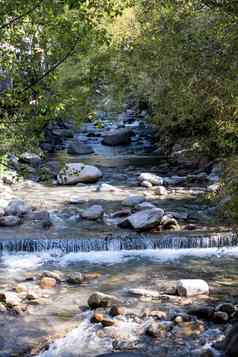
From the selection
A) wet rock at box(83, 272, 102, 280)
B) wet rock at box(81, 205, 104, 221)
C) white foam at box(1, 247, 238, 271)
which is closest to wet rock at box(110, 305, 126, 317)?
wet rock at box(83, 272, 102, 280)

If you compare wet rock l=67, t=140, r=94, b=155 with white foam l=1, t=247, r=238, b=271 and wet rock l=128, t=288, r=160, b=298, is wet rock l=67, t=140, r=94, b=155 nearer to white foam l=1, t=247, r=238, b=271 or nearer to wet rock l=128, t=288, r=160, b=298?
white foam l=1, t=247, r=238, b=271

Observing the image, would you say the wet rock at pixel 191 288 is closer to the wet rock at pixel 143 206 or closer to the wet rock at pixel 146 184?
the wet rock at pixel 143 206

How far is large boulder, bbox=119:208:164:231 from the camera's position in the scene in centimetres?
1341

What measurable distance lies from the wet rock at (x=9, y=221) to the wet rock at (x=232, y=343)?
8.03m

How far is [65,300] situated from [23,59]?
5.11m

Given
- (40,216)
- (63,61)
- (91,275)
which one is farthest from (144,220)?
(63,61)

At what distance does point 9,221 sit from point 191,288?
19.9 ft

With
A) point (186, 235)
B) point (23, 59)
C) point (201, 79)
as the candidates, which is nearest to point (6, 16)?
point (23, 59)

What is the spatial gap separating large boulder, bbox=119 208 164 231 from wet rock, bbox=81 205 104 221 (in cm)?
98

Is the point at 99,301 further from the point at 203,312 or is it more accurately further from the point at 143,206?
the point at 143,206

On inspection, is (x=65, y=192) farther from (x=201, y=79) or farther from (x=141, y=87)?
(x=201, y=79)

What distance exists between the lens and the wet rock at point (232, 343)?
21.9 feet

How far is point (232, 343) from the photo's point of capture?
677 cm

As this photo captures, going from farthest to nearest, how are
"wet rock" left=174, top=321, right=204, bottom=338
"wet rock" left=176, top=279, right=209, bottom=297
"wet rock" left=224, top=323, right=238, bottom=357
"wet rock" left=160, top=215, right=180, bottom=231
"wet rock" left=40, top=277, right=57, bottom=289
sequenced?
"wet rock" left=160, top=215, right=180, bottom=231, "wet rock" left=40, top=277, right=57, bottom=289, "wet rock" left=176, top=279, right=209, bottom=297, "wet rock" left=174, top=321, right=204, bottom=338, "wet rock" left=224, top=323, right=238, bottom=357
